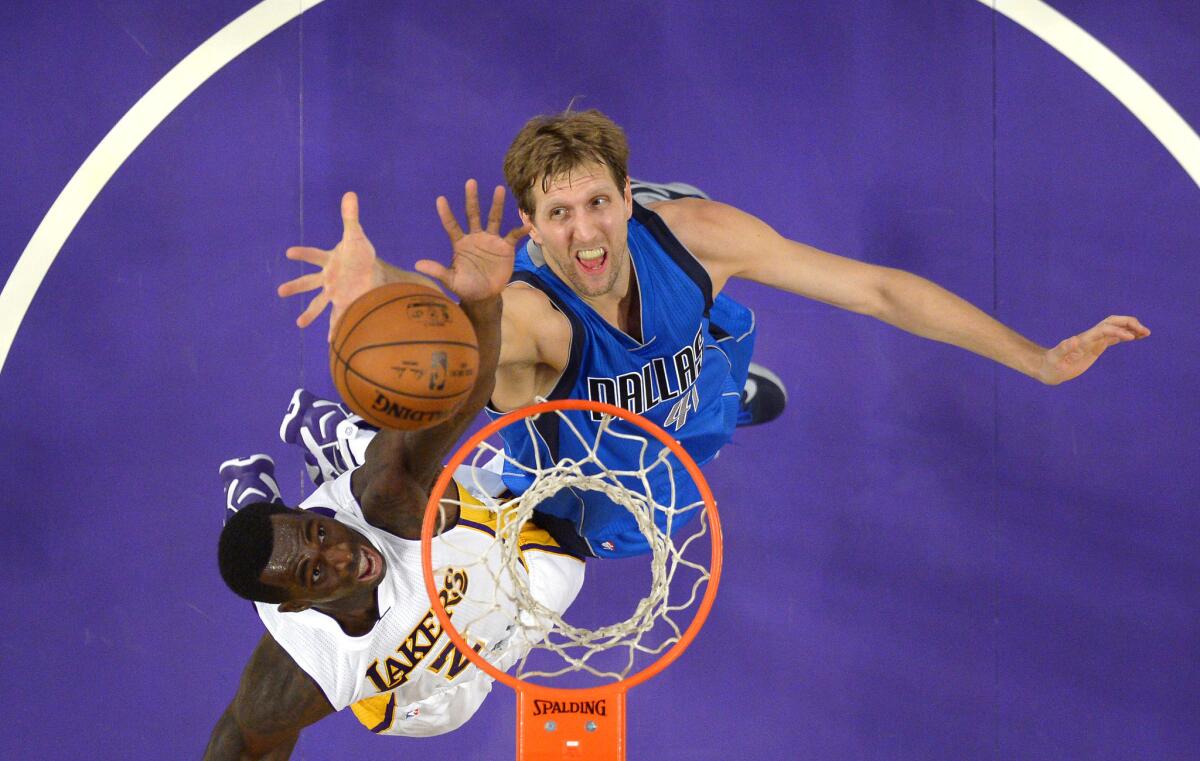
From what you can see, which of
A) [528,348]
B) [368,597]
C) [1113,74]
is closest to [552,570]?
[368,597]

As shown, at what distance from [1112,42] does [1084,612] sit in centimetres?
227

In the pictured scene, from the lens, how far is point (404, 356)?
2.51 metres

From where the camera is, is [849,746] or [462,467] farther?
[849,746]

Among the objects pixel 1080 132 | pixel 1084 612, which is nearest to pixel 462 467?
pixel 1084 612

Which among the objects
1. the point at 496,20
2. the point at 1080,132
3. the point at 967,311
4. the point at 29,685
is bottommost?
the point at 29,685

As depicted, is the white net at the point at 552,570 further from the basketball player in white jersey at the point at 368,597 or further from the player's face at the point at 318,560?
the player's face at the point at 318,560

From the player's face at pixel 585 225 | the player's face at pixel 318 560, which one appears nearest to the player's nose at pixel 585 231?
the player's face at pixel 585 225

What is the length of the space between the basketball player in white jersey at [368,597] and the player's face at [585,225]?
0.62 m

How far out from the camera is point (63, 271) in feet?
15.0

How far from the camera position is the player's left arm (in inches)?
143

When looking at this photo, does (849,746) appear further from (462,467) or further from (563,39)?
(563,39)

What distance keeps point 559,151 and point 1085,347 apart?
5.67 feet

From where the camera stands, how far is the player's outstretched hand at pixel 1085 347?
3.39m

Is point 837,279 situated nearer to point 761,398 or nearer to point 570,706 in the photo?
point 761,398
